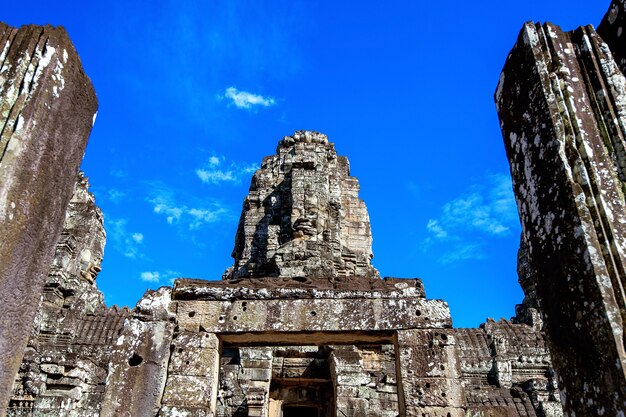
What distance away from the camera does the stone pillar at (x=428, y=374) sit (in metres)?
6.99

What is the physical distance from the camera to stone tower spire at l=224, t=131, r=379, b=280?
18406mm

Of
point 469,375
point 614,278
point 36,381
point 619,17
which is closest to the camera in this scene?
point 614,278

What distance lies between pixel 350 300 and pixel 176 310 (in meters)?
2.67

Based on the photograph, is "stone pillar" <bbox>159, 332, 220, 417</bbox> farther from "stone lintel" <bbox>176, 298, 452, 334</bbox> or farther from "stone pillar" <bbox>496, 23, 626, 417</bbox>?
"stone pillar" <bbox>496, 23, 626, 417</bbox>

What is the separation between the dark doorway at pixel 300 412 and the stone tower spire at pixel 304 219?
4556 millimetres

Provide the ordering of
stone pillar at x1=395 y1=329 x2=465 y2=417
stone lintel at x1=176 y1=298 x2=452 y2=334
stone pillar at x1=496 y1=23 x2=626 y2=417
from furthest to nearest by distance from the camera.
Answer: stone lintel at x1=176 y1=298 x2=452 y2=334 → stone pillar at x1=395 y1=329 x2=465 y2=417 → stone pillar at x1=496 y1=23 x2=626 y2=417

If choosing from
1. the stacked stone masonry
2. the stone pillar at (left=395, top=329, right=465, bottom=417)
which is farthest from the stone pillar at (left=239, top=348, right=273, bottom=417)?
the stone pillar at (left=395, top=329, right=465, bottom=417)

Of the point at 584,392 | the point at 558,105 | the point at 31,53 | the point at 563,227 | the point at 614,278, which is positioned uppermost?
the point at 31,53

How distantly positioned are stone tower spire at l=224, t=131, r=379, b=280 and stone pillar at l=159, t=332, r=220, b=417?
10.1 m

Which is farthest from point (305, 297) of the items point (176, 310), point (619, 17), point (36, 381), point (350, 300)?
point (36, 381)

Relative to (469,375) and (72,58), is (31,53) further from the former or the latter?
(469,375)

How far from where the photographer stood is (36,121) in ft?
10.2

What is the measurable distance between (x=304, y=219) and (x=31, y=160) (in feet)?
54.7

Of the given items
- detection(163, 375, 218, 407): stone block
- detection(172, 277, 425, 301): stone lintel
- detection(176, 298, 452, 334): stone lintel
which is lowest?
detection(163, 375, 218, 407): stone block
